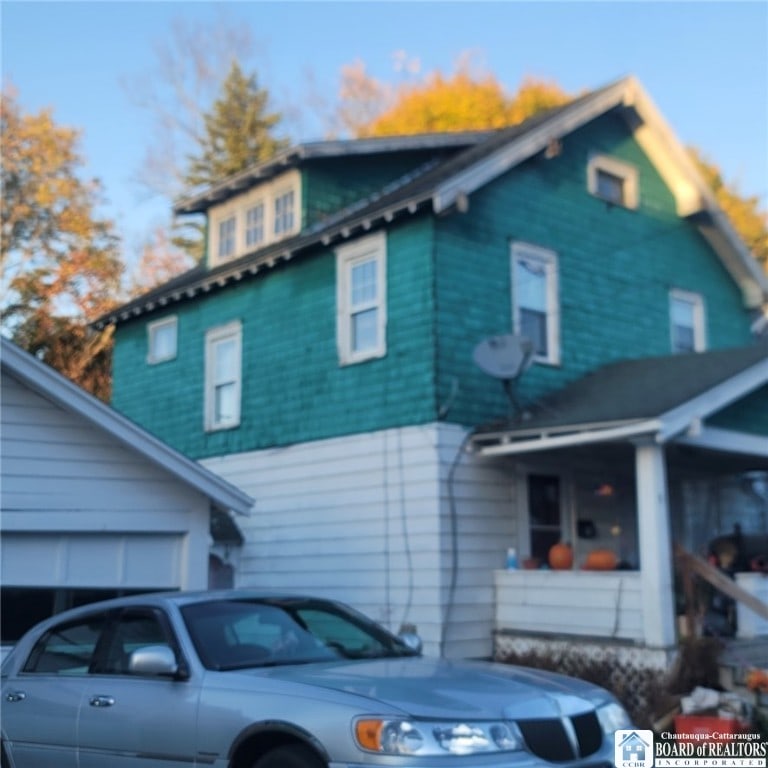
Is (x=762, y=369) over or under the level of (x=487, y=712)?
over

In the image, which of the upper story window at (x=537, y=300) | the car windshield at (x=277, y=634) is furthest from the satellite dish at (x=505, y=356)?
the car windshield at (x=277, y=634)

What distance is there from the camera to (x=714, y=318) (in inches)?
691

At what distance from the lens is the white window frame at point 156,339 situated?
18000 millimetres

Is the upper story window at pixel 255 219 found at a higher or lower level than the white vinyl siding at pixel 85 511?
higher

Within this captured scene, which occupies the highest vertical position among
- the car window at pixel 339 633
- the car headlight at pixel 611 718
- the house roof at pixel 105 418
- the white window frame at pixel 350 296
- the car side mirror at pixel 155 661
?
the white window frame at pixel 350 296

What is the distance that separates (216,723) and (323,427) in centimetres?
932

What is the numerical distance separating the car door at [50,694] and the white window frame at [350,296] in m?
7.68

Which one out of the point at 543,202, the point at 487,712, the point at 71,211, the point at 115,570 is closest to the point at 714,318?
the point at 543,202

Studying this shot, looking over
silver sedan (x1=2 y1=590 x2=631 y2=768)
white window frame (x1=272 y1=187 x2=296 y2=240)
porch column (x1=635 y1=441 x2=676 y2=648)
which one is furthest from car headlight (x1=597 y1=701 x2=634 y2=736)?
white window frame (x1=272 y1=187 x2=296 y2=240)

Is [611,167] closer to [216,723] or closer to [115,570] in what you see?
[115,570]

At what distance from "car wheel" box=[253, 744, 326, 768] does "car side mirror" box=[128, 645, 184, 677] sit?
2.51ft

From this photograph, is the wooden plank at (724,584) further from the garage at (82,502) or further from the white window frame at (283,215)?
the white window frame at (283,215)

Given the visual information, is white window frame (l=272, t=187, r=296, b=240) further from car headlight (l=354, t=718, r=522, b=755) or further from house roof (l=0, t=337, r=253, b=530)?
car headlight (l=354, t=718, r=522, b=755)

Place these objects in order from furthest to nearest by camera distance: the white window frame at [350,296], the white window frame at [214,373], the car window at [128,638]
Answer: the white window frame at [214,373]
the white window frame at [350,296]
the car window at [128,638]
